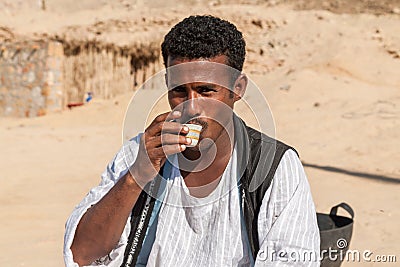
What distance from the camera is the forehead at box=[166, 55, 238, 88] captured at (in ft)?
7.04

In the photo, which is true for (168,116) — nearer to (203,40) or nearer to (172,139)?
(172,139)

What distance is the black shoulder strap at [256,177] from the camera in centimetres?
211

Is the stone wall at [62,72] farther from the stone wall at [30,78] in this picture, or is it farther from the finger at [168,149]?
the finger at [168,149]

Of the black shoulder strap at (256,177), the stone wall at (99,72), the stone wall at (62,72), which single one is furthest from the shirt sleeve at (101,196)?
the stone wall at (99,72)

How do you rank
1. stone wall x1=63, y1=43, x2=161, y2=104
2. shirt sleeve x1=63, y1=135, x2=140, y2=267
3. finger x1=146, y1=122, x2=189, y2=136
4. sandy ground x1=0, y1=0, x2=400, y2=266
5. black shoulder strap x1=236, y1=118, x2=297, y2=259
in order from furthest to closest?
stone wall x1=63, y1=43, x2=161, y2=104 → sandy ground x1=0, y1=0, x2=400, y2=266 → shirt sleeve x1=63, y1=135, x2=140, y2=267 → black shoulder strap x1=236, y1=118, x2=297, y2=259 → finger x1=146, y1=122, x2=189, y2=136

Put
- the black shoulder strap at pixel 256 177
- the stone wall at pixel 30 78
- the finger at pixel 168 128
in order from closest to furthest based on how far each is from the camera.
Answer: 1. the finger at pixel 168 128
2. the black shoulder strap at pixel 256 177
3. the stone wall at pixel 30 78

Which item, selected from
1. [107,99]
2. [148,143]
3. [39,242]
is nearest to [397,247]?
[39,242]

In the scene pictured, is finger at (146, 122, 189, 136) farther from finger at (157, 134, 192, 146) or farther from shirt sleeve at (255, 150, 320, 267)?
shirt sleeve at (255, 150, 320, 267)

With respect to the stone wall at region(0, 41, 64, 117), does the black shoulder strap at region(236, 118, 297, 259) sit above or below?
above

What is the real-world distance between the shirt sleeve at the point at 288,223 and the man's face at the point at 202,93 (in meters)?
0.27

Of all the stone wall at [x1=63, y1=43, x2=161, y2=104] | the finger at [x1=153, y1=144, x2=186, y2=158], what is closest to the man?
the finger at [x1=153, y1=144, x2=186, y2=158]

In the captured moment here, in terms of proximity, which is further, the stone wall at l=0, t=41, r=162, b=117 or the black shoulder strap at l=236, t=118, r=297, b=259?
the stone wall at l=0, t=41, r=162, b=117

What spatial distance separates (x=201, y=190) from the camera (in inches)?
90.2

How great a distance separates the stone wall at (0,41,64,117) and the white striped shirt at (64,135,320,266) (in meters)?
12.1
